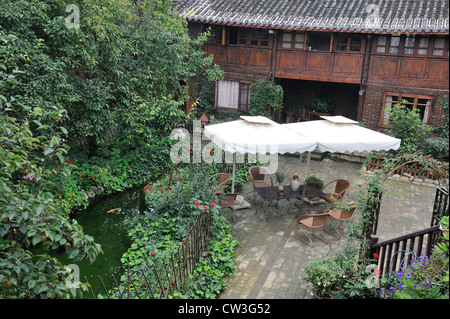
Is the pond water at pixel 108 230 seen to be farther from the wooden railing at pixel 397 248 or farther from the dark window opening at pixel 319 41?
the dark window opening at pixel 319 41

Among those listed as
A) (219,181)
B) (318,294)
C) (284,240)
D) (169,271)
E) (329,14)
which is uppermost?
(329,14)

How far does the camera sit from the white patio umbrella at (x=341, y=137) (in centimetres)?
983

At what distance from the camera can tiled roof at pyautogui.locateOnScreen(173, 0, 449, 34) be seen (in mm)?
14055

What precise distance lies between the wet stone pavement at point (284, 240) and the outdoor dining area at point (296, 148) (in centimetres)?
18

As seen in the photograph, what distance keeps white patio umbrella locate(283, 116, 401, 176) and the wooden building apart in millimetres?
5611

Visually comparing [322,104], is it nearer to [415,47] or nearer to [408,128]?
[415,47]

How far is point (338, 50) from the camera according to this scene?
16203mm

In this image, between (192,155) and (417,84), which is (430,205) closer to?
(417,84)

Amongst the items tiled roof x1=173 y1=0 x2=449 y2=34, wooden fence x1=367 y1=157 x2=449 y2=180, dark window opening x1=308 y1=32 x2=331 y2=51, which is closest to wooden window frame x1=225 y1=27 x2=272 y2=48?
tiled roof x1=173 y1=0 x2=449 y2=34

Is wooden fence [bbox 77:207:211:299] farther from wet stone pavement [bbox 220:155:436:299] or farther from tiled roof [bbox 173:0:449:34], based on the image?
tiled roof [bbox 173:0:449:34]

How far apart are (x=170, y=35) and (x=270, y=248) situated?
7323 mm

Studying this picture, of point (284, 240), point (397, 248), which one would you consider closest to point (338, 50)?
point (284, 240)

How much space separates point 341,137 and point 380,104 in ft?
22.3

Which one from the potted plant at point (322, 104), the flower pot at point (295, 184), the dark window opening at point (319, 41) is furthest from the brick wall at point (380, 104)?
the flower pot at point (295, 184)
